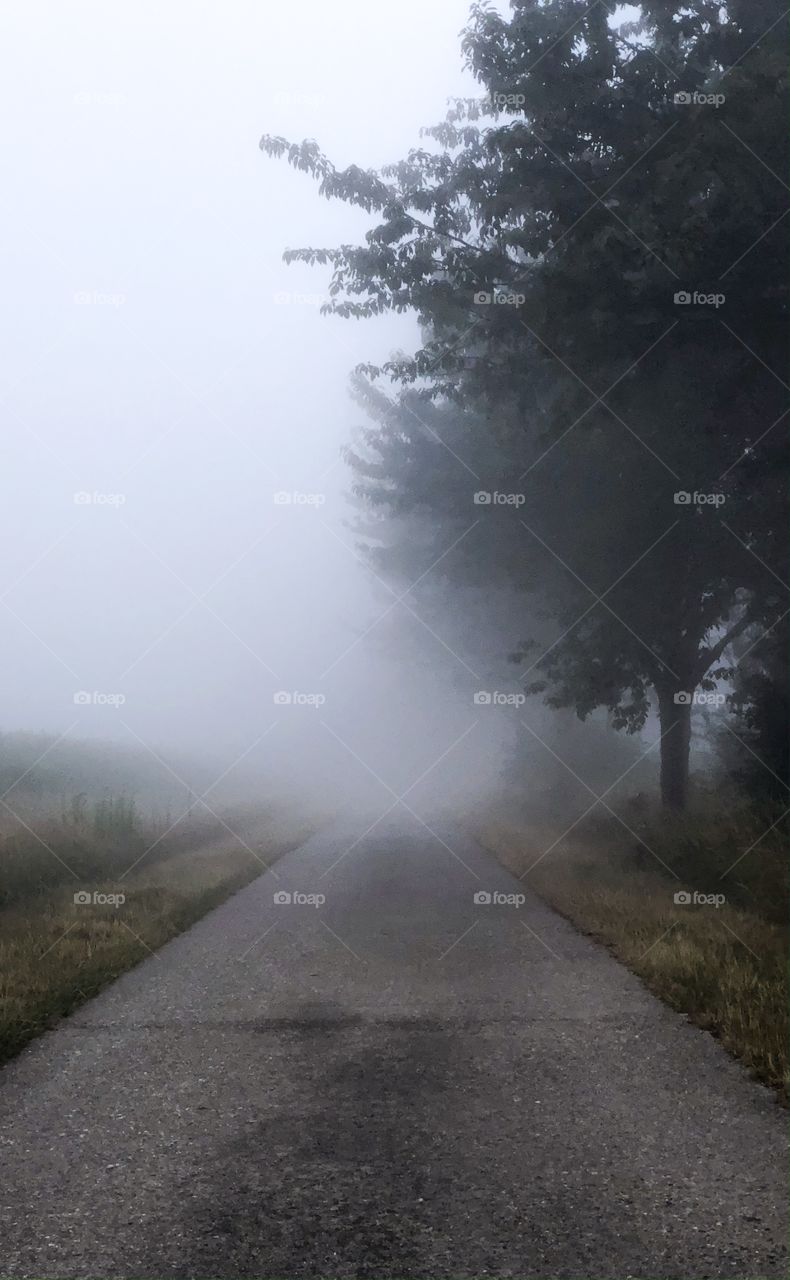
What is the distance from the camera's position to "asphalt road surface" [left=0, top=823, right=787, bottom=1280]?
403 cm

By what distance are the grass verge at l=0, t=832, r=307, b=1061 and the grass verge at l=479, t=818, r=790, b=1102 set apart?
434 cm

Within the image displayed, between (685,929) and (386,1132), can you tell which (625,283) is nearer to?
(685,929)

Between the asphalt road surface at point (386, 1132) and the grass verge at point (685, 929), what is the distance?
23 cm

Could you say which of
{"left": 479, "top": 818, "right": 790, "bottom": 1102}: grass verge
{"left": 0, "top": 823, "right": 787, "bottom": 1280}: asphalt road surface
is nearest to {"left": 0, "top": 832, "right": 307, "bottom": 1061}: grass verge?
{"left": 0, "top": 823, "right": 787, "bottom": 1280}: asphalt road surface

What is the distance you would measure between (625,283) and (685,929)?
6.89 meters

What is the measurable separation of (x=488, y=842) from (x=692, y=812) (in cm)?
527

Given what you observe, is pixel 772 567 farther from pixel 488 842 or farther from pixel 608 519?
pixel 488 842

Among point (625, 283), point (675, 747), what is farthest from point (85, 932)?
point (675, 747)

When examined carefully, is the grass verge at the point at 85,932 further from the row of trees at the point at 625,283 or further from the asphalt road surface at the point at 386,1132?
the row of trees at the point at 625,283

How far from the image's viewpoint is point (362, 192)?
14.2 m

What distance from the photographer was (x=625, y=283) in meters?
11.8

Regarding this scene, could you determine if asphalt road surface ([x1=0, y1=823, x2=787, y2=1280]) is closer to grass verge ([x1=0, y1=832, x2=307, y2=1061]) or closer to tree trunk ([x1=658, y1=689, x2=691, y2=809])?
grass verge ([x1=0, y1=832, x2=307, y2=1061])

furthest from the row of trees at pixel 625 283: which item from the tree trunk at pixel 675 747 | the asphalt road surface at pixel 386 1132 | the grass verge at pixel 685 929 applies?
the asphalt road surface at pixel 386 1132

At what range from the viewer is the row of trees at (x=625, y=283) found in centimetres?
1135
